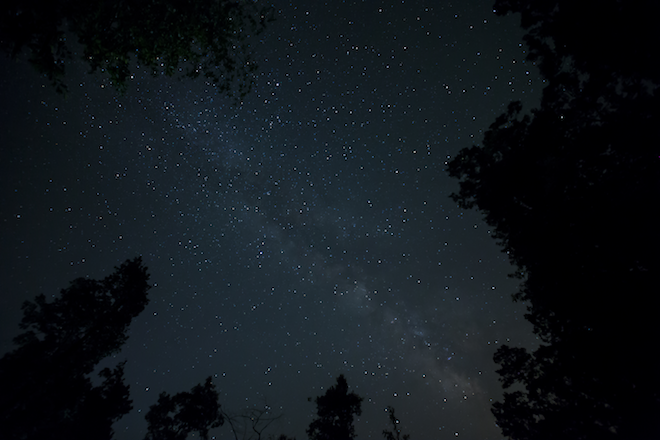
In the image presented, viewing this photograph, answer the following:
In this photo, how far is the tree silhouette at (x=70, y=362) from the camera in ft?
43.2

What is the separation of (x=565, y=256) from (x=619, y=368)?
3.61 meters

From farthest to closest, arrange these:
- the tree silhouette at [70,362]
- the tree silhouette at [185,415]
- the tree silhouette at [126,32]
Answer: the tree silhouette at [185,415] < the tree silhouette at [70,362] < the tree silhouette at [126,32]

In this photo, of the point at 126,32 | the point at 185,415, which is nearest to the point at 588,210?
the point at 126,32

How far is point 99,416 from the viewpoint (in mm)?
17688

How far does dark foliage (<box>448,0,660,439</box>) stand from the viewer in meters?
7.41

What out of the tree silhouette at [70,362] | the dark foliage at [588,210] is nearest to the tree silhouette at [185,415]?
the tree silhouette at [70,362]

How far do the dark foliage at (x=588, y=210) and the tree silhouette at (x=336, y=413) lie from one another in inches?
702

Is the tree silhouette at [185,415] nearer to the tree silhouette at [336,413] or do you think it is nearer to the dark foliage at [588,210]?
the tree silhouette at [336,413]

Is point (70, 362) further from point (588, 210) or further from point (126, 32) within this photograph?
point (588, 210)

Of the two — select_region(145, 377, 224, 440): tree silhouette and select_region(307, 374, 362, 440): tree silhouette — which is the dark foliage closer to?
select_region(307, 374, 362, 440): tree silhouette

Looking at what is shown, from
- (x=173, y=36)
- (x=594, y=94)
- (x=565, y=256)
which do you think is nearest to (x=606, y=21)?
(x=594, y=94)

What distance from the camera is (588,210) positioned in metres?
8.05

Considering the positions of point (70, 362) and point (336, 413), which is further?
point (336, 413)

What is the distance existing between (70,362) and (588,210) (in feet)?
83.1
